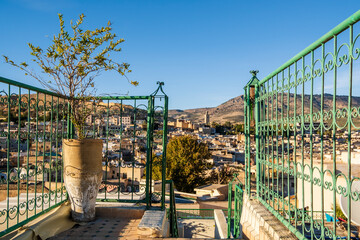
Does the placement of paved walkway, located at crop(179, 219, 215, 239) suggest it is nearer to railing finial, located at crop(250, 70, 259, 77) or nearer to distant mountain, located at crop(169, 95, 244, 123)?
railing finial, located at crop(250, 70, 259, 77)

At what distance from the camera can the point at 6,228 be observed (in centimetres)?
312

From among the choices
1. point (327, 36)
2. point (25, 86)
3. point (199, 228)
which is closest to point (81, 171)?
point (25, 86)

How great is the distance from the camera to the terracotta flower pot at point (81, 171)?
3.82 metres

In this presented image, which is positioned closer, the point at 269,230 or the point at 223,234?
the point at 269,230

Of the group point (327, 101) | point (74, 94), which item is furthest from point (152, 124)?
point (327, 101)

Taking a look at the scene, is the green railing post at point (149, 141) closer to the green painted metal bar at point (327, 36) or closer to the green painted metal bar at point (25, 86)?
the green painted metal bar at point (25, 86)

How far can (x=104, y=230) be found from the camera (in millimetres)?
3826

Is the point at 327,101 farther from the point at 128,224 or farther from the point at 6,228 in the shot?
the point at 6,228

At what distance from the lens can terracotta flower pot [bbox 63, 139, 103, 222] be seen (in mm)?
3822

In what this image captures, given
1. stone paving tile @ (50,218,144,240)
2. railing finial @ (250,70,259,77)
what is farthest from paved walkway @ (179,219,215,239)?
railing finial @ (250,70,259,77)

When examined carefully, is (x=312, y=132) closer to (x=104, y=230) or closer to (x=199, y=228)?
(x=104, y=230)

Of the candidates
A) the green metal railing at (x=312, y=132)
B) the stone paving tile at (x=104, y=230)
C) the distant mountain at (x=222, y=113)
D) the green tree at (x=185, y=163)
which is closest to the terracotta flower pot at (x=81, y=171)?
the stone paving tile at (x=104, y=230)

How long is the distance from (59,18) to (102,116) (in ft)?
5.21

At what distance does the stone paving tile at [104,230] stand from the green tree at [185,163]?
20682 millimetres
